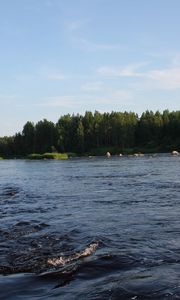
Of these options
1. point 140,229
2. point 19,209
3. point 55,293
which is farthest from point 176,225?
point 19,209

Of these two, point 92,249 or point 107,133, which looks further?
point 107,133

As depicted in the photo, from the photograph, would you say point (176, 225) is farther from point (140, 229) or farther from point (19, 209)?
point (19, 209)

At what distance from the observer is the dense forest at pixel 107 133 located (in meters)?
157

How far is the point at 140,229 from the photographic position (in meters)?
15.6

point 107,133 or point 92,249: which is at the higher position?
point 107,133

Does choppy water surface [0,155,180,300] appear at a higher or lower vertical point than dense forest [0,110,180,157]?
lower

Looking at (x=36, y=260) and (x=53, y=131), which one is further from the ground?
(x=53, y=131)

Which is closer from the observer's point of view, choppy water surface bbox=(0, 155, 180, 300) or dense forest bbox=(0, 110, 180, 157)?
choppy water surface bbox=(0, 155, 180, 300)

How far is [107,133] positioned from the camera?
172 meters

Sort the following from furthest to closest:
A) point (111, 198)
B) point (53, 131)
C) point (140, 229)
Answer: point (53, 131)
point (111, 198)
point (140, 229)

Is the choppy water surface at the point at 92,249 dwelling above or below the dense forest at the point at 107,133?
below

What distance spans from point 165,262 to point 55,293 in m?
3.25

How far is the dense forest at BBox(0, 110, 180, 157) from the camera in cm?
15662

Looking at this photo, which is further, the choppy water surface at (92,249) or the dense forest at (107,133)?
the dense forest at (107,133)
